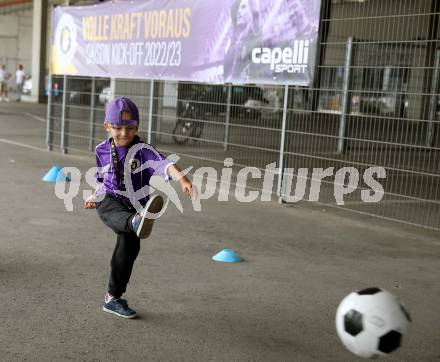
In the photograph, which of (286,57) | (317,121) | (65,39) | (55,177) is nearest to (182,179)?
(286,57)

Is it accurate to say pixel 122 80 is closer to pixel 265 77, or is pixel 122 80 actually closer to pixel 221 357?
pixel 265 77

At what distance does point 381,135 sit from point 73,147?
644cm

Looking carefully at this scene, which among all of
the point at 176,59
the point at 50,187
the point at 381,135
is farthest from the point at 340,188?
the point at 50,187

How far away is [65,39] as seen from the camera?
1299 centimetres

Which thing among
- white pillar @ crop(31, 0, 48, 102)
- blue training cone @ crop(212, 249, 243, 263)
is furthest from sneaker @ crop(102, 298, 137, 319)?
white pillar @ crop(31, 0, 48, 102)

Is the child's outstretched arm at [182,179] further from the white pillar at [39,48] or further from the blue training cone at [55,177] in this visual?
the white pillar at [39,48]

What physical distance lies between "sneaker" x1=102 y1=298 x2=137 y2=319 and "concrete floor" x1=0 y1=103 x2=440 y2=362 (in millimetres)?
58

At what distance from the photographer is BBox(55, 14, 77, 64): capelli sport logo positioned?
12766 millimetres

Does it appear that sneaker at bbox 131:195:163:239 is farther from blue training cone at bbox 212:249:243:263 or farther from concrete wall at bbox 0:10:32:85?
concrete wall at bbox 0:10:32:85

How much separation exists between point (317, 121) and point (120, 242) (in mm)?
6276

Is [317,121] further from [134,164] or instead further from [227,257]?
[134,164]

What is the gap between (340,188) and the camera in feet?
32.7

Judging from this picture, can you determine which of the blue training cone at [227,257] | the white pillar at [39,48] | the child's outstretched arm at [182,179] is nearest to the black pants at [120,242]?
the child's outstretched arm at [182,179]

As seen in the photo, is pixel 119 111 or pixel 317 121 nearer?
pixel 119 111
